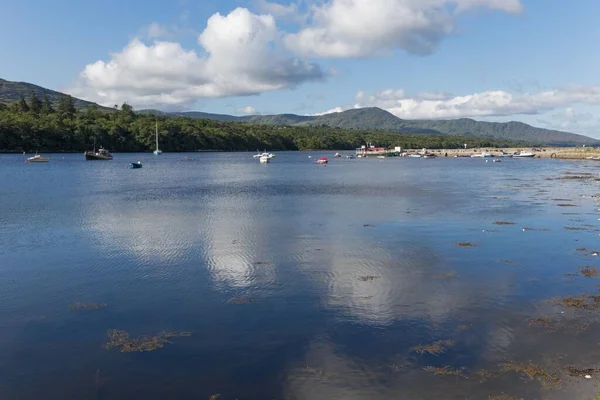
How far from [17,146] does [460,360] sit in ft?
669

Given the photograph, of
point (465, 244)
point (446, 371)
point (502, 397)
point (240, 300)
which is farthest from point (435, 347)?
point (465, 244)

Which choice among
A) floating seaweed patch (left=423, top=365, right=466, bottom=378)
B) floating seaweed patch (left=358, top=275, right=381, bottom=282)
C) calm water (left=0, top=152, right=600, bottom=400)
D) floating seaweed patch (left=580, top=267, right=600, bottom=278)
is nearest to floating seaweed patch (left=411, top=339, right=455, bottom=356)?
calm water (left=0, top=152, right=600, bottom=400)

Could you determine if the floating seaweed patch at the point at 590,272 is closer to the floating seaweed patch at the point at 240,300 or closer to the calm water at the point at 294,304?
the calm water at the point at 294,304

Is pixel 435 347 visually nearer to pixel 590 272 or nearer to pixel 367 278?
pixel 367 278

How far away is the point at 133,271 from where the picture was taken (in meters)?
23.5

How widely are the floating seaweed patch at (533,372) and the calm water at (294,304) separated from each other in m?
0.20

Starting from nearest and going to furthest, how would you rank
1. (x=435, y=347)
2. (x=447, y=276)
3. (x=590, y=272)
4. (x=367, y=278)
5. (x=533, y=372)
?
(x=533, y=372), (x=435, y=347), (x=367, y=278), (x=447, y=276), (x=590, y=272)

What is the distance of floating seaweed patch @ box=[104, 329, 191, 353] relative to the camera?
14688 millimetres

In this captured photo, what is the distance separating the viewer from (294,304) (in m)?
18.7

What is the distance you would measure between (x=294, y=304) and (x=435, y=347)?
586 cm

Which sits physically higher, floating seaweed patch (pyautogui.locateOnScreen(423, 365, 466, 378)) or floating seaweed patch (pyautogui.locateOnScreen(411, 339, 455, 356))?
floating seaweed patch (pyautogui.locateOnScreen(411, 339, 455, 356))

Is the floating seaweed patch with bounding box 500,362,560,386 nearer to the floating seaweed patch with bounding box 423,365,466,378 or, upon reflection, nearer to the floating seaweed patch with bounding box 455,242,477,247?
the floating seaweed patch with bounding box 423,365,466,378

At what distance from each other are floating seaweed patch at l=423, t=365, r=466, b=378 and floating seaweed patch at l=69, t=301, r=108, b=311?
1198 centimetres

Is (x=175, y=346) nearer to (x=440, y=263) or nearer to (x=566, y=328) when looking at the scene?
(x=566, y=328)
